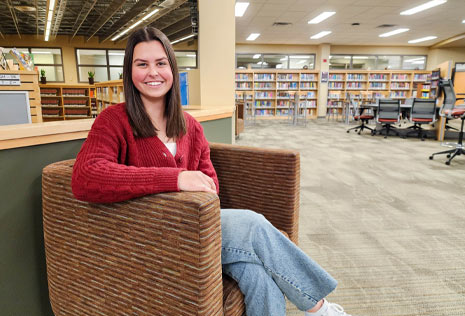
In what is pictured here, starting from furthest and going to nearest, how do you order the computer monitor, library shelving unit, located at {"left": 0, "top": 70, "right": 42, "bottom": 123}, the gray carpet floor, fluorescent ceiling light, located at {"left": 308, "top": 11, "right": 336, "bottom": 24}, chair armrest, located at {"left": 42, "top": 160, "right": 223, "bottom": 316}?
fluorescent ceiling light, located at {"left": 308, "top": 11, "right": 336, "bottom": 24}
library shelving unit, located at {"left": 0, "top": 70, "right": 42, "bottom": 123}
the computer monitor
the gray carpet floor
chair armrest, located at {"left": 42, "top": 160, "right": 223, "bottom": 316}

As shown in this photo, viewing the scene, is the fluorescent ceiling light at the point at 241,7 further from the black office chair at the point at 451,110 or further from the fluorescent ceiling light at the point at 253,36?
the black office chair at the point at 451,110

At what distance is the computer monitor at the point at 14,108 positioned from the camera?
2426 mm

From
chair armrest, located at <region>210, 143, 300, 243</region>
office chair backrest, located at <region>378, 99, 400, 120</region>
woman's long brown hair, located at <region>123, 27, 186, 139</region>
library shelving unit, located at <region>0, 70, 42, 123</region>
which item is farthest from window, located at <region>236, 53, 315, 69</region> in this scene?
woman's long brown hair, located at <region>123, 27, 186, 139</region>

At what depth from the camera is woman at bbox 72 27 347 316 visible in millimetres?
771

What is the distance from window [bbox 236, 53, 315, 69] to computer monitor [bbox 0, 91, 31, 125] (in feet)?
36.2

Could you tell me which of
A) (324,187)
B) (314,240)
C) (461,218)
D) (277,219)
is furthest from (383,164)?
(277,219)

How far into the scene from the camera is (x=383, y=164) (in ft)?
14.0

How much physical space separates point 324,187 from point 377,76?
449 inches

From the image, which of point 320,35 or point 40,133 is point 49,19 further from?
point 40,133

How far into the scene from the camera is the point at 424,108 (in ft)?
21.7

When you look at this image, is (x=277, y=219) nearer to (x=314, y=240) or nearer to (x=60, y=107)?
(x=314, y=240)

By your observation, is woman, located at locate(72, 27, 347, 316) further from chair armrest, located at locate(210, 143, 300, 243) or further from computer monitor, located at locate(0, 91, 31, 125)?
computer monitor, located at locate(0, 91, 31, 125)

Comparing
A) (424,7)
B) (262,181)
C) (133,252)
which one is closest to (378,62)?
(424,7)

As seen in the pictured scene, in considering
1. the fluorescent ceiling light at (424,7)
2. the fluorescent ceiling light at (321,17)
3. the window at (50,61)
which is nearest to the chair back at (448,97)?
the fluorescent ceiling light at (424,7)
